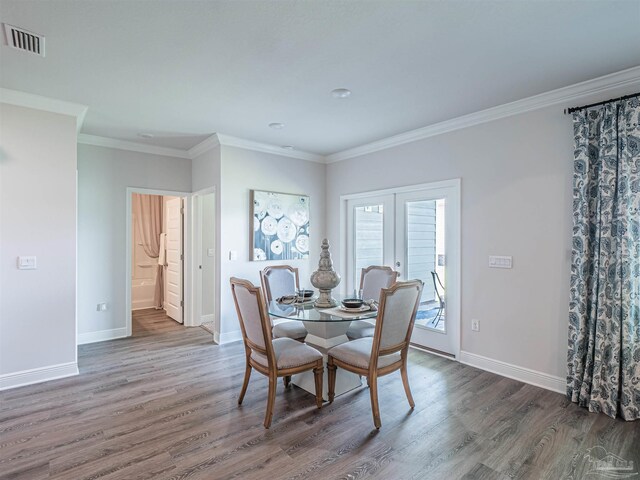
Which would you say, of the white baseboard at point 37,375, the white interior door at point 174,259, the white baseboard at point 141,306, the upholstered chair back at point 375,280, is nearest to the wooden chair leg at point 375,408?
the upholstered chair back at point 375,280

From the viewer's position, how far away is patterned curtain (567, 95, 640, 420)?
2521 millimetres

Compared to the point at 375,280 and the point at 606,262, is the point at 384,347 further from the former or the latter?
the point at 606,262

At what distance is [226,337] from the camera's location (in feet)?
14.4

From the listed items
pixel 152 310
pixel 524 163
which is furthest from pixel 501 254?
pixel 152 310

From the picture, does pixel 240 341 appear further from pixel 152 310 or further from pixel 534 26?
pixel 534 26

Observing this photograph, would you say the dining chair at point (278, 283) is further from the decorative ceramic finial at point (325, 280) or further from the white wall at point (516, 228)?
the white wall at point (516, 228)

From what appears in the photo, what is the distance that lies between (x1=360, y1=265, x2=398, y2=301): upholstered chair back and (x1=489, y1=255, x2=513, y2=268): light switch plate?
98 cm

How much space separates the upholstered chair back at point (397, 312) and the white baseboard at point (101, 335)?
3.86 m

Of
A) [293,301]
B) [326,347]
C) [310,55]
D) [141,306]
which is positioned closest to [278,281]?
[293,301]

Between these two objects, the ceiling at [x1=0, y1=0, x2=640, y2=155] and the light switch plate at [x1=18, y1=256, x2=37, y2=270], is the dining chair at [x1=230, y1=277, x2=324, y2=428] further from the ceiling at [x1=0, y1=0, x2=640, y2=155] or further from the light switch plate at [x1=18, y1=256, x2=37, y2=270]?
the light switch plate at [x1=18, y1=256, x2=37, y2=270]

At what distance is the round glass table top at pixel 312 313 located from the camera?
2588 millimetres

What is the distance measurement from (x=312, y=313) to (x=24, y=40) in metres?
2.74

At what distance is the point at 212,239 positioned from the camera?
Answer: 210 inches

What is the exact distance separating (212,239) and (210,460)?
366 cm
